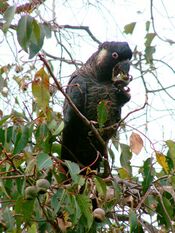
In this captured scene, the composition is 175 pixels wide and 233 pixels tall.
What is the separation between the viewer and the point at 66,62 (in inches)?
106

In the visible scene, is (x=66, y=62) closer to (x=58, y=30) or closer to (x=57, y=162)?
(x=58, y=30)

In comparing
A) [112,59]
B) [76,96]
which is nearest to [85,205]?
[76,96]

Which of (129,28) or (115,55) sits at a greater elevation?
(129,28)

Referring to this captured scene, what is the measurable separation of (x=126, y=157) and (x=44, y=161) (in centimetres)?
56

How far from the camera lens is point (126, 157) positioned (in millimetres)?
2035

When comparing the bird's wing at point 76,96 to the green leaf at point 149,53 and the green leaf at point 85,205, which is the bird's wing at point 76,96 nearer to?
the green leaf at point 149,53

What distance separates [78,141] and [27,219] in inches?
48.2

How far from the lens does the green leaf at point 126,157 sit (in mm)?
2012

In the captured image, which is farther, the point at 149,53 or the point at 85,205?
the point at 149,53

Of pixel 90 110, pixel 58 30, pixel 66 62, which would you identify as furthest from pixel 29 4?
pixel 90 110

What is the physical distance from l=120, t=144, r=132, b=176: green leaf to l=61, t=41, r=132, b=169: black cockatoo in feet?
1.93

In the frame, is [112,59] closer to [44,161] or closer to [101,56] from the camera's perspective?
[101,56]

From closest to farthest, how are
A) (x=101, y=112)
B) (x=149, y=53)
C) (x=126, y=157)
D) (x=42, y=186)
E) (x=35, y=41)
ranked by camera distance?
(x=42, y=186) → (x=35, y=41) → (x=101, y=112) → (x=126, y=157) → (x=149, y=53)

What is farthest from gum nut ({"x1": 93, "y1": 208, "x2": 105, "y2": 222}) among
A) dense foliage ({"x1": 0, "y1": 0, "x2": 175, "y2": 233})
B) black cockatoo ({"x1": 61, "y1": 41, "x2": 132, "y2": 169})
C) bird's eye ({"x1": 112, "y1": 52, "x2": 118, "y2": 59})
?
bird's eye ({"x1": 112, "y1": 52, "x2": 118, "y2": 59})
